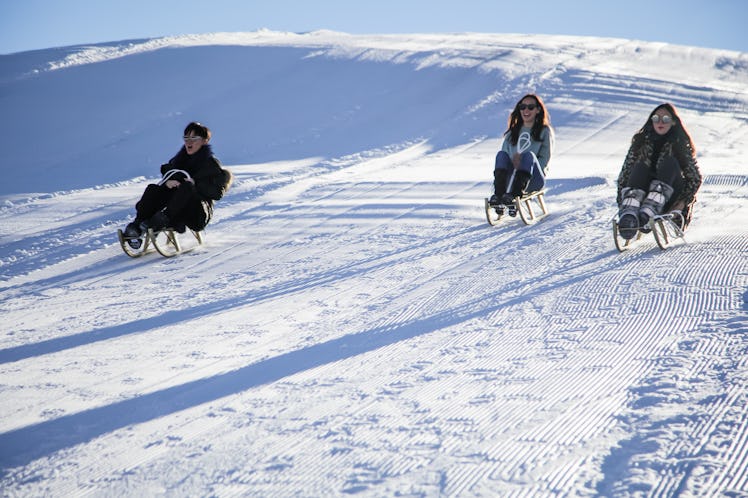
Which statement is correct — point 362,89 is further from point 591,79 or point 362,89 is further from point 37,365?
point 37,365

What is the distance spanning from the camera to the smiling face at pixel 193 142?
6773 millimetres

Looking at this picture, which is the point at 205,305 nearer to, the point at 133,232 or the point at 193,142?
the point at 133,232

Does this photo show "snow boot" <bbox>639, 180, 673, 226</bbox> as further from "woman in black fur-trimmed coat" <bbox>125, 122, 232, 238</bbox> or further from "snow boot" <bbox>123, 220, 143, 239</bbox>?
"snow boot" <bbox>123, 220, 143, 239</bbox>

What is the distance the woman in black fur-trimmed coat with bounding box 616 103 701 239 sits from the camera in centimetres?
583

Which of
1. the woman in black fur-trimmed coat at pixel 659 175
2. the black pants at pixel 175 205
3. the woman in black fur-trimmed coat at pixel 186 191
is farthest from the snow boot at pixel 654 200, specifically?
the black pants at pixel 175 205

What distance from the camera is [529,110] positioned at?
290 inches

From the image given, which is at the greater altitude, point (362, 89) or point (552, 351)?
point (362, 89)

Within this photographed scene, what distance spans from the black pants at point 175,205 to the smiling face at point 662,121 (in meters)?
4.02

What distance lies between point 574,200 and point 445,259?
2979 mm

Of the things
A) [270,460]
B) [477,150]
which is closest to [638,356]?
[270,460]

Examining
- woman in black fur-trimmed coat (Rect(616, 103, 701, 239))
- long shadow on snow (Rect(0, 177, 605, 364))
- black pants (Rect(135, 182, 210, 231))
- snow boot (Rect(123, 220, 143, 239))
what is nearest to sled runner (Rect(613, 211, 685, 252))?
woman in black fur-trimmed coat (Rect(616, 103, 701, 239))

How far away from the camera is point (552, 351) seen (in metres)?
3.93

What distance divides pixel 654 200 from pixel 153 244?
4.41m

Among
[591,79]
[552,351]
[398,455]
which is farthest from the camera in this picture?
[591,79]
